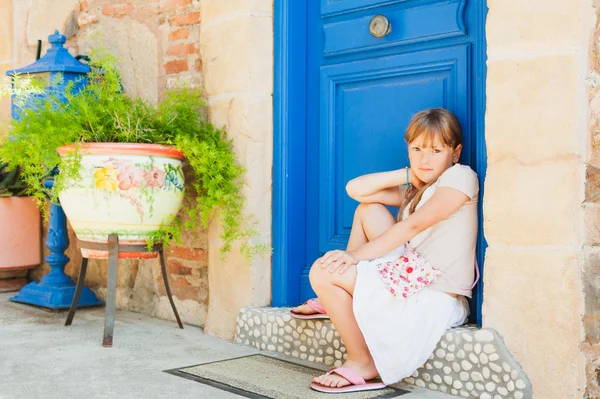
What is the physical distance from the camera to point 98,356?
111 inches

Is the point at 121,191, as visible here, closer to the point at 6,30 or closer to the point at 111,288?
the point at 111,288

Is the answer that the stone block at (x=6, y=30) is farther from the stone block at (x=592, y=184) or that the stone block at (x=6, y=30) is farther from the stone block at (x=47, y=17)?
the stone block at (x=592, y=184)

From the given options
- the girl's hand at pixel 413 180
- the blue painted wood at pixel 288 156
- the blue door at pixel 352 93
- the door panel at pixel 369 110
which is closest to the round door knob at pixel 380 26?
the blue door at pixel 352 93

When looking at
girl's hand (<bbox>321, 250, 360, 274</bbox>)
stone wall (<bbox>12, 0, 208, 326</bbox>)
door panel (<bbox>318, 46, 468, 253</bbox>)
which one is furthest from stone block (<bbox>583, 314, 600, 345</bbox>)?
stone wall (<bbox>12, 0, 208, 326</bbox>)

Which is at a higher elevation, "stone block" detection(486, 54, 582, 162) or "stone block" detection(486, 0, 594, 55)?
"stone block" detection(486, 0, 594, 55)

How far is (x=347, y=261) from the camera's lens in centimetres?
246

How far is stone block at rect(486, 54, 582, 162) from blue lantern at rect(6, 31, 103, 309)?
216 cm

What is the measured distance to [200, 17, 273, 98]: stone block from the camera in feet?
10.5

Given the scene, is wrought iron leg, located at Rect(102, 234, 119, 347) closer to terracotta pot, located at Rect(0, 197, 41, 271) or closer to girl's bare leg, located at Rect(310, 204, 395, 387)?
girl's bare leg, located at Rect(310, 204, 395, 387)

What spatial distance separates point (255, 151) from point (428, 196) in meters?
0.96

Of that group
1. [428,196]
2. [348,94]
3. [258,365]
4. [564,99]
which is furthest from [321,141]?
[564,99]

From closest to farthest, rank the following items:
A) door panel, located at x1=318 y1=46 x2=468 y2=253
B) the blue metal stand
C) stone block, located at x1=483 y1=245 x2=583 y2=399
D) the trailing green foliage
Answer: stone block, located at x1=483 y1=245 x2=583 y2=399, door panel, located at x1=318 y1=46 x2=468 y2=253, the trailing green foliage, the blue metal stand

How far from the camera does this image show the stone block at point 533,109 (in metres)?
2.18

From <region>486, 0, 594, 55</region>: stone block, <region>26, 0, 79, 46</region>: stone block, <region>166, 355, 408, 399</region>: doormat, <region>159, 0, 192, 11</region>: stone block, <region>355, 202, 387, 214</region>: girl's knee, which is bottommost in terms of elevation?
<region>166, 355, 408, 399</region>: doormat
